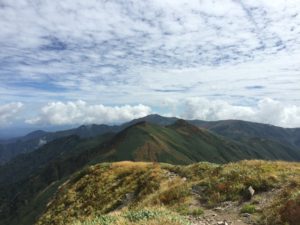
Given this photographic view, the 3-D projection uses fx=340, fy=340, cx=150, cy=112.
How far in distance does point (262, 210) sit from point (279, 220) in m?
2.33

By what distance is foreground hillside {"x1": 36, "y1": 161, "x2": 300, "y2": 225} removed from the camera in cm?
1557

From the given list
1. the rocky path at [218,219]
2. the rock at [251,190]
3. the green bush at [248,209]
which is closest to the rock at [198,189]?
the rock at [251,190]

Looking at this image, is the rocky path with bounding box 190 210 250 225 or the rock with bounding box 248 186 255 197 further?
the rock with bounding box 248 186 255 197

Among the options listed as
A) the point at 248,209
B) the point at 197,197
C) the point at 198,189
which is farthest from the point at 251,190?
the point at 198,189

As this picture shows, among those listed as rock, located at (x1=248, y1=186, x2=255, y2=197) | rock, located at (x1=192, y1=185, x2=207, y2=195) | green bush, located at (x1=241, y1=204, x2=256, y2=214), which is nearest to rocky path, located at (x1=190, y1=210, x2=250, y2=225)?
green bush, located at (x1=241, y1=204, x2=256, y2=214)

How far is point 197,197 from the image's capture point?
23.0 m

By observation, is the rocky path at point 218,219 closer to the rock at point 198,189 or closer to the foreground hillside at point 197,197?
the foreground hillside at point 197,197

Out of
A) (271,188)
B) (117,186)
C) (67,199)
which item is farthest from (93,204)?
(271,188)

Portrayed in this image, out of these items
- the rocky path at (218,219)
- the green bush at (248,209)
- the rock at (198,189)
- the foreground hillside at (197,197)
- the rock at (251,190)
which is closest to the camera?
the foreground hillside at (197,197)

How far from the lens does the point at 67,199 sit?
44.2 meters

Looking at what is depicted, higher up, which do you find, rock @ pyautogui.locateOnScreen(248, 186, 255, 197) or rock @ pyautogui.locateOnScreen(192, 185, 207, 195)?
rock @ pyautogui.locateOnScreen(248, 186, 255, 197)

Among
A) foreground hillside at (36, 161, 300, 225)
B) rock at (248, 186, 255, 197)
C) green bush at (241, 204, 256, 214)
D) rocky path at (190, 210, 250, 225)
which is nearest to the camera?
foreground hillside at (36, 161, 300, 225)

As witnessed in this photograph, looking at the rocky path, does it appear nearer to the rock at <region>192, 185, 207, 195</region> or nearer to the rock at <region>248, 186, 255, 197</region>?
the rock at <region>248, 186, 255, 197</region>

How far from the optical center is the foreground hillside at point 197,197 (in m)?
15.6
